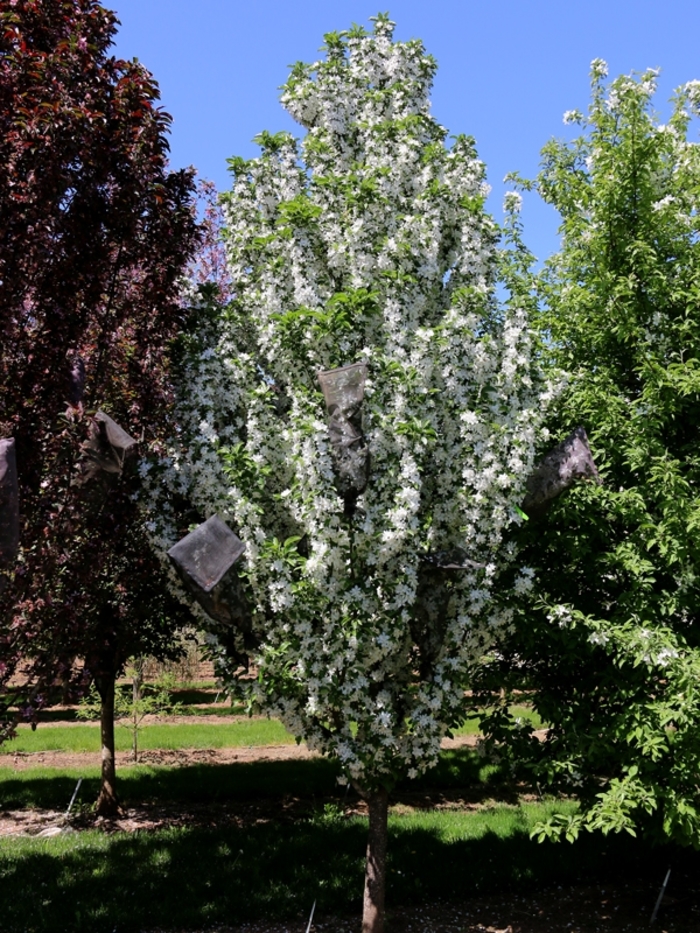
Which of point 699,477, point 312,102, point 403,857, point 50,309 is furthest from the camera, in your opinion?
point 403,857

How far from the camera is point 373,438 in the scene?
20.5ft

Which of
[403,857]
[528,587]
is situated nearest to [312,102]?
[528,587]

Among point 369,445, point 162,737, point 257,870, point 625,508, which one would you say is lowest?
point 162,737

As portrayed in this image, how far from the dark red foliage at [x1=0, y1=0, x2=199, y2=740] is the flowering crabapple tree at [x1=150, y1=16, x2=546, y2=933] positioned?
2.35ft

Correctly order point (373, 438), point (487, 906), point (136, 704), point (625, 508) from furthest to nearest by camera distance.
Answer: point (136, 704), point (487, 906), point (625, 508), point (373, 438)

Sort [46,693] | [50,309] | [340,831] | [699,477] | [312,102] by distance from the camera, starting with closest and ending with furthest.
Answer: [50,309] < [46,693] < [699,477] < [312,102] < [340,831]

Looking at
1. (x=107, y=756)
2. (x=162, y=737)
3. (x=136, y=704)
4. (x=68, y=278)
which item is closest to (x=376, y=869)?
(x=68, y=278)

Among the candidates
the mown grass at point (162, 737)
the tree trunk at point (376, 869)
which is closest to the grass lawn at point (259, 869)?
the tree trunk at point (376, 869)

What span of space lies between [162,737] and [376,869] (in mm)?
13031

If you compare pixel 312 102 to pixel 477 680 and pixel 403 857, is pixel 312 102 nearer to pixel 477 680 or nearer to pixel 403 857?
pixel 477 680

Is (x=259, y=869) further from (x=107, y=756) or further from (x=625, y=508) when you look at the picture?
(x=625, y=508)

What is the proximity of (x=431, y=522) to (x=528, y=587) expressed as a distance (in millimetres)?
999

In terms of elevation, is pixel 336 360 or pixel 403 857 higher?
pixel 336 360

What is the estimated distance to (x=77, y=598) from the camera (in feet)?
21.4
